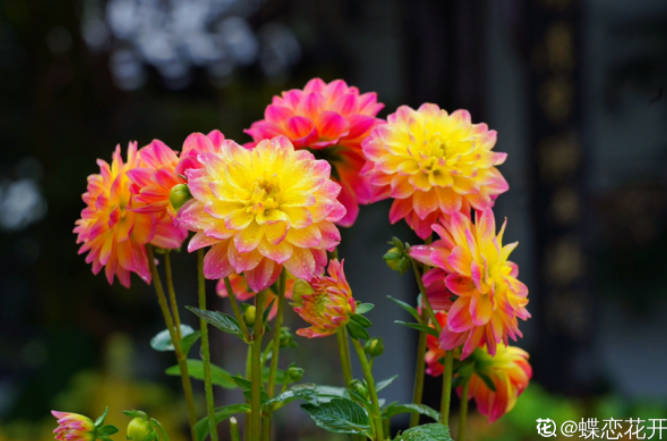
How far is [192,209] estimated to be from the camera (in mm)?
325

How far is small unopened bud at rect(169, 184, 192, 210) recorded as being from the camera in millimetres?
340

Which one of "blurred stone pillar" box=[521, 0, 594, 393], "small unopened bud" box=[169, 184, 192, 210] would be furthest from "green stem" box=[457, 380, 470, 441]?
"blurred stone pillar" box=[521, 0, 594, 393]

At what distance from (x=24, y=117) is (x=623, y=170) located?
2478 mm

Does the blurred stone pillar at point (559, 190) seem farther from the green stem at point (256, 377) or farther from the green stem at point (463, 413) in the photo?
the green stem at point (256, 377)

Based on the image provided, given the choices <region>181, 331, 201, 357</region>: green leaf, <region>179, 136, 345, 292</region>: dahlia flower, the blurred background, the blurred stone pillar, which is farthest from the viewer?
the blurred background

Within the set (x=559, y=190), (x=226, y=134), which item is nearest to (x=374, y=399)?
(x=559, y=190)

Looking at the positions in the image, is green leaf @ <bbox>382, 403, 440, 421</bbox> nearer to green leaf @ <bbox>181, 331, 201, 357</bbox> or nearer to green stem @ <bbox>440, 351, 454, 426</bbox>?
green stem @ <bbox>440, 351, 454, 426</bbox>

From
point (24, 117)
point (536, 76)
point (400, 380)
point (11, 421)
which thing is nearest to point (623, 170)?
point (536, 76)

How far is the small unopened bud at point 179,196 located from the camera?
0.34 meters

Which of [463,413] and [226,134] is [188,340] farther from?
[226,134]

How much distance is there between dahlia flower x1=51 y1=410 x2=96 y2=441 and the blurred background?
1.74 m

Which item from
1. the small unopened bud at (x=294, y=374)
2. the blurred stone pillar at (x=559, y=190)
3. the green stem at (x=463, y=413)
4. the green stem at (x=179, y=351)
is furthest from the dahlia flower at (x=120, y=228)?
the blurred stone pillar at (x=559, y=190)

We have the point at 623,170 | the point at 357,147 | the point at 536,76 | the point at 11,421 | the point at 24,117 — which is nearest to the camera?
the point at 357,147

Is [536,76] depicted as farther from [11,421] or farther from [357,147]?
[11,421]
